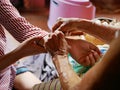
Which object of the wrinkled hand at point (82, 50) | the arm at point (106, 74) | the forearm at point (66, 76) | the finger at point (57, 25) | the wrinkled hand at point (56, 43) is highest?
the arm at point (106, 74)

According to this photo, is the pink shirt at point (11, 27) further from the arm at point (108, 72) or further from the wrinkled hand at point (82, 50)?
the arm at point (108, 72)

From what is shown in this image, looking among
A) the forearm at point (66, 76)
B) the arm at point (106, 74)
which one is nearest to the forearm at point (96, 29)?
the forearm at point (66, 76)

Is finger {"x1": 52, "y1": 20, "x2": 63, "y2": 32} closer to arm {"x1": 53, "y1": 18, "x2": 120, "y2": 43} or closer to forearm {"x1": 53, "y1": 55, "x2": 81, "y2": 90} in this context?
arm {"x1": 53, "y1": 18, "x2": 120, "y2": 43}

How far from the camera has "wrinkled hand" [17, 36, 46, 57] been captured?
1.28 m

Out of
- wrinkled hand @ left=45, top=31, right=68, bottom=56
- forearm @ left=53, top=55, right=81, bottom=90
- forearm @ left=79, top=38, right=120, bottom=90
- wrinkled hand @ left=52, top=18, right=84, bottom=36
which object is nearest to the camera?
forearm @ left=79, top=38, right=120, bottom=90

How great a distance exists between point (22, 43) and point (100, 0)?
750 mm

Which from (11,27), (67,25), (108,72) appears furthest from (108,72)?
(11,27)

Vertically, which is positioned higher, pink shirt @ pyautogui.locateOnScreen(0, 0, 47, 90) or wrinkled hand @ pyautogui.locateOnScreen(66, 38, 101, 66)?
pink shirt @ pyautogui.locateOnScreen(0, 0, 47, 90)

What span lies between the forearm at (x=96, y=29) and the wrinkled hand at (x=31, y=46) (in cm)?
22

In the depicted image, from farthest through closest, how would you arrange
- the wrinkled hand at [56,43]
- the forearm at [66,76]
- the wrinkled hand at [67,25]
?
the wrinkled hand at [67,25]
the wrinkled hand at [56,43]
the forearm at [66,76]

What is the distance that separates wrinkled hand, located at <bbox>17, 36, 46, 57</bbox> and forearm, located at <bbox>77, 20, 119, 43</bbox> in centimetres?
22

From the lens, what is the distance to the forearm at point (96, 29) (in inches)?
50.4

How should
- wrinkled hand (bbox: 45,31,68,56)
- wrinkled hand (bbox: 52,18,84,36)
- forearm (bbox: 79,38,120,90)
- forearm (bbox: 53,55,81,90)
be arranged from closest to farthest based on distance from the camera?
forearm (bbox: 79,38,120,90) < forearm (bbox: 53,55,81,90) < wrinkled hand (bbox: 45,31,68,56) < wrinkled hand (bbox: 52,18,84,36)

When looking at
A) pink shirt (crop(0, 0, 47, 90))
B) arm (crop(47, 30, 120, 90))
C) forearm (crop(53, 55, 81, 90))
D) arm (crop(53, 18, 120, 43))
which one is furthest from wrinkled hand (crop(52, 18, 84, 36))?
arm (crop(47, 30, 120, 90))
